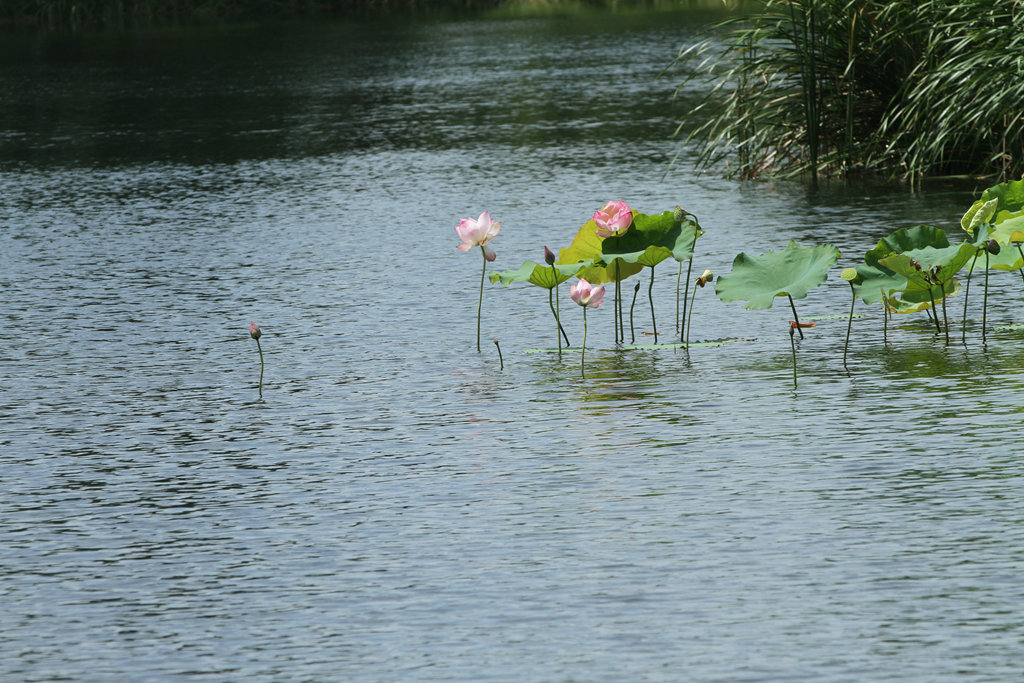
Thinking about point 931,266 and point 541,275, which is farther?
point 541,275

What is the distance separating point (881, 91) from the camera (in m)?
7.09

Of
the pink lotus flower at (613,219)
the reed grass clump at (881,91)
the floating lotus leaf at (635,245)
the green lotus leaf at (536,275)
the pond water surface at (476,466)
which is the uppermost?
the reed grass clump at (881,91)

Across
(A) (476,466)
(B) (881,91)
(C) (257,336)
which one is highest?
(B) (881,91)

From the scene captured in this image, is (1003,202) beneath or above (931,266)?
above

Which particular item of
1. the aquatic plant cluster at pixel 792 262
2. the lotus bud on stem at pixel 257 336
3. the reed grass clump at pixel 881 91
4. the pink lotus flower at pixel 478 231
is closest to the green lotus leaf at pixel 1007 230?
the aquatic plant cluster at pixel 792 262

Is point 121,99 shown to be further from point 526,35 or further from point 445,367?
point 445,367

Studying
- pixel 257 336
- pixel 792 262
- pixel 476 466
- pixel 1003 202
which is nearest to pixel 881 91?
pixel 1003 202

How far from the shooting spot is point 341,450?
126 inches

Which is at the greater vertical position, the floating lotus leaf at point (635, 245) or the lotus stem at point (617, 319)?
the floating lotus leaf at point (635, 245)

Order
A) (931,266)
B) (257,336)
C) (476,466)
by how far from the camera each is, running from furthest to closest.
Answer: (931,266) → (257,336) → (476,466)

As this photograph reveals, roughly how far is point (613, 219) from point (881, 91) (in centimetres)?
336

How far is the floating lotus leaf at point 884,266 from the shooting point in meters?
3.91

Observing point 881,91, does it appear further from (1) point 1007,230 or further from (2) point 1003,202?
(1) point 1007,230

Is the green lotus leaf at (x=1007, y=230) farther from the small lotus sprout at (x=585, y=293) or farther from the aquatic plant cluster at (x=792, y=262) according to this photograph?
the small lotus sprout at (x=585, y=293)
